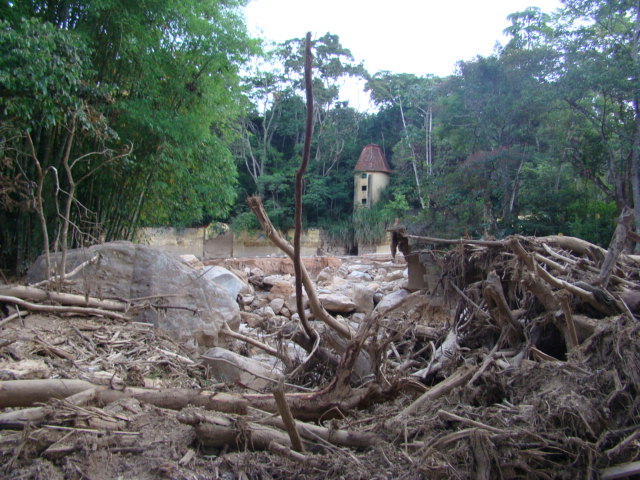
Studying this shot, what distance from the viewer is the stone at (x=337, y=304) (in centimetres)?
1030

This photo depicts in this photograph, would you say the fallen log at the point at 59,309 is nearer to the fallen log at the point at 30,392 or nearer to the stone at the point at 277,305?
the fallen log at the point at 30,392

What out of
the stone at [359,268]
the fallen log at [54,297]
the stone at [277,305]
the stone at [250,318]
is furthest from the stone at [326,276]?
the fallen log at [54,297]

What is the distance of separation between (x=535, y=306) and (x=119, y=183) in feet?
25.1

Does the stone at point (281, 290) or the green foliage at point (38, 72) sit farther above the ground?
the green foliage at point (38, 72)

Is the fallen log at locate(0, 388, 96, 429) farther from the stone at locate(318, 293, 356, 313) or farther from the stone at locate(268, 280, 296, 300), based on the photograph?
the stone at locate(268, 280, 296, 300)

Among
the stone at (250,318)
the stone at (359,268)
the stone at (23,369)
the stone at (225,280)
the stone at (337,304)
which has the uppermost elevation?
the stone at (23,369)

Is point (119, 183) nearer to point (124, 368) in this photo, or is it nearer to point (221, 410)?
point (124, 368)

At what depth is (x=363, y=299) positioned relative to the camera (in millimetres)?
10938

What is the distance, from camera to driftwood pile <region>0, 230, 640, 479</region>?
6.12 ft

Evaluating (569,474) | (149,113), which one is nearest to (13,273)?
(149,113)

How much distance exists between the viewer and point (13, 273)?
7.88 meters

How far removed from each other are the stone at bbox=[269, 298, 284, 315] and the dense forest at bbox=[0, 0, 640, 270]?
2.52 m

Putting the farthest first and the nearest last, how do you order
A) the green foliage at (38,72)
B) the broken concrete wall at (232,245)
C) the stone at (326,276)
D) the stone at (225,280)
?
the broken concrete wall at (232,245), the stone at (326,276), the stone at (225,280), the green foliage at (38,72)

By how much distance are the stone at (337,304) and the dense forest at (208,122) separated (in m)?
2.50
